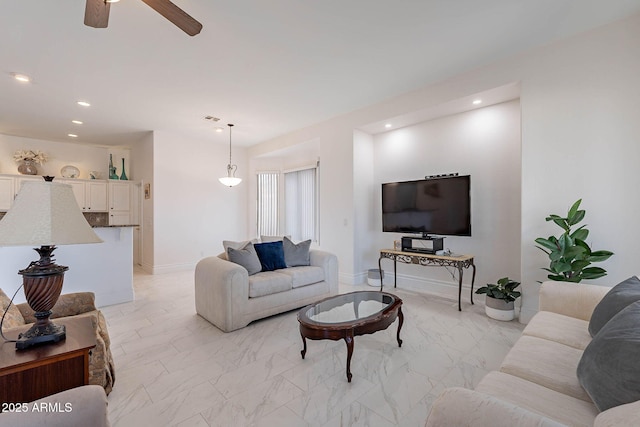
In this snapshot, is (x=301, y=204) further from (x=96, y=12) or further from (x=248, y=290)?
(x=96, y=12)

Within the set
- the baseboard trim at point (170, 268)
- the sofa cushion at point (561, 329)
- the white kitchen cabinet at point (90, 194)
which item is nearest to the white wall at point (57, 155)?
the white kitchen cabinet at point (90, 194)

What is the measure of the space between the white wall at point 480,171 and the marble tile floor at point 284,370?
0.81 metres

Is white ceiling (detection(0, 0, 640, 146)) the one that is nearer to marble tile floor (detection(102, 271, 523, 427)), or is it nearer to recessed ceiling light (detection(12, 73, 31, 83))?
recessed ceiling light (detection(12, 73, 31, 83))

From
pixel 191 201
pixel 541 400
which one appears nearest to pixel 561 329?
pixel 541 400

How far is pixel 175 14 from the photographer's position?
1.87 metres

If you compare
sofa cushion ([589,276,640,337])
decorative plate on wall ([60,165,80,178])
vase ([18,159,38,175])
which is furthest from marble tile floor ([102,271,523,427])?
decorative plate on wall ([60,165,80,178])

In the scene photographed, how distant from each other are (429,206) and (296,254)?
1.97 metres

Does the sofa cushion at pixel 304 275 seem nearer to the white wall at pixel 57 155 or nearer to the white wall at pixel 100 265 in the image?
the white wall at pixel 100 265

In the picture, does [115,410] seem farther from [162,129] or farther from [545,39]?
[162,129]

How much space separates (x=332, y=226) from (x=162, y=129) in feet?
12.9

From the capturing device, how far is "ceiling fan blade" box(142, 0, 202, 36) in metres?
1.79

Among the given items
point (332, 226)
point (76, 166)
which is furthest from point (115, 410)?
point (76, 166)

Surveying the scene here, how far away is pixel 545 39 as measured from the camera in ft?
9.29

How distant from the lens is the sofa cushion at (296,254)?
12.3 feet
